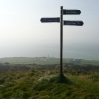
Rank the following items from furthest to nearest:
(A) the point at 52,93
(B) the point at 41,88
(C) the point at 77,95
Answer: (B) the point at 41,88, (A) the point at 52,93, (C) the point at 77,95

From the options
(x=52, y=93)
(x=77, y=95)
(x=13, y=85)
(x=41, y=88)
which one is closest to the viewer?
(x=77, y=95)

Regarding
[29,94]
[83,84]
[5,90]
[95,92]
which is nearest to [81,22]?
[83,84]

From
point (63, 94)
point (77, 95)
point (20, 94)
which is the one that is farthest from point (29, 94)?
point (77, 95)

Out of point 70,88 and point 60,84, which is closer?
point 70,88

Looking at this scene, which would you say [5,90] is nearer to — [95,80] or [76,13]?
[95,80]

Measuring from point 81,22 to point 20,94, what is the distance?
530 centimetres

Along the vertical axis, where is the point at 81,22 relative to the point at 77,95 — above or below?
above

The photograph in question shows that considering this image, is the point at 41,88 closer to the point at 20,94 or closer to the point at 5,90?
the point at 20,94

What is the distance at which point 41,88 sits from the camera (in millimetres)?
9359

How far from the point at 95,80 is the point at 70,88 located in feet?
8.74

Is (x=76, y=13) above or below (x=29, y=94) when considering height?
above

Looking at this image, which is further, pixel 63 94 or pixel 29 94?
pixel 29 94

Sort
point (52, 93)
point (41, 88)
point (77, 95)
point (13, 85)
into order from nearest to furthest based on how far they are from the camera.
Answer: point (77, 95) → point (52, 93) → point (41, 88) → point (13, 85)

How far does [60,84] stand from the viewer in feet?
31.0
